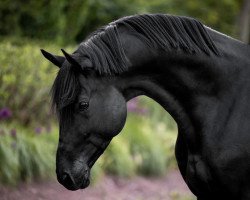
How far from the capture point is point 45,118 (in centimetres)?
778

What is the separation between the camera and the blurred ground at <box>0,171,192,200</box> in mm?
6348

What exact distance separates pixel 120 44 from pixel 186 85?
495 millimetres

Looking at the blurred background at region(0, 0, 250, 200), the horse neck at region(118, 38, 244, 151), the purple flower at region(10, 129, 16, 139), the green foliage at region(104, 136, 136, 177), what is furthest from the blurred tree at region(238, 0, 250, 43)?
the horse neck at region(118, 38, 244, 151)

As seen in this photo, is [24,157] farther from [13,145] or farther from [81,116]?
[81,116]

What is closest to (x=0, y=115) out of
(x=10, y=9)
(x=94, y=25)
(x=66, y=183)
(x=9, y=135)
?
(x=9, y=135)

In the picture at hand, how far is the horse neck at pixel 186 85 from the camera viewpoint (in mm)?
3404

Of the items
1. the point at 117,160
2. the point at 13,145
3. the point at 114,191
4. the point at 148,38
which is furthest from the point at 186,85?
Result: the point at 117,160

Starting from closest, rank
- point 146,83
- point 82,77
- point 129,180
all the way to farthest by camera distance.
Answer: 1. point 82,77
2. point 146,83
3. point 129,180

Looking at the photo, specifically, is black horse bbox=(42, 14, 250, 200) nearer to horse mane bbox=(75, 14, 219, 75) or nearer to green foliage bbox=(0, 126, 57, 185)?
horse mane bbox=(75, 14, 219, 75)

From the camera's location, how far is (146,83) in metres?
3.44

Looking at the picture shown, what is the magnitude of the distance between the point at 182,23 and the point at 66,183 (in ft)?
3.95

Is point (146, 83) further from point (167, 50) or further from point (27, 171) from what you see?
point (27, 171)

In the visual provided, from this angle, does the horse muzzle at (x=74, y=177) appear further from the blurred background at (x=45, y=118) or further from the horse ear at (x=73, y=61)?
the blurred background at (x=45, y=118)

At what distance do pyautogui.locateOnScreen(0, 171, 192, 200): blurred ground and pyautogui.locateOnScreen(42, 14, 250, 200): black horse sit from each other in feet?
9.52
